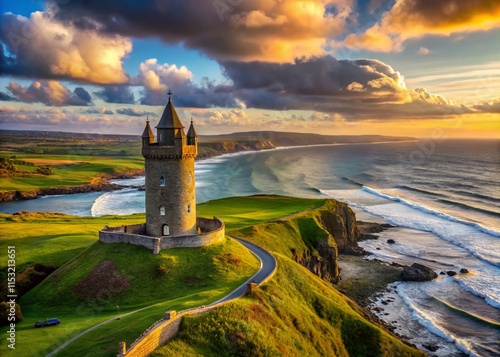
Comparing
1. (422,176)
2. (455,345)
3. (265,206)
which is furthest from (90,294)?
(422,176)

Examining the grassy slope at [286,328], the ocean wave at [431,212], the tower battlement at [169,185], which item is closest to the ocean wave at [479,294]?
the grassy slope at [286,328]

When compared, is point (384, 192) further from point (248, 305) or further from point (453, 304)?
point (248, 305)

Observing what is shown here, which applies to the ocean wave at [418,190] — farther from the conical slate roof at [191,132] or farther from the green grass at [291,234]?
the conical slate roof at [191,132]

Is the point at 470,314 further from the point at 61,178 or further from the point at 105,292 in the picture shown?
the point at 61,178

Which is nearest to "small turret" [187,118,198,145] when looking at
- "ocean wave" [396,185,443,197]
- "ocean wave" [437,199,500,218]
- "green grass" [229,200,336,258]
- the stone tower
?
the stone tower

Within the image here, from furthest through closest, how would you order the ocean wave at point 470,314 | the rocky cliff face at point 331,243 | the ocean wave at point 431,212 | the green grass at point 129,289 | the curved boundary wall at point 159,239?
the ocean wave at point 431,212 < the rocky cliff face at point 331,243 < the ocean wave at point 470,314 < the curved boundary wall at point 159,239 < the green grass at point 129,289

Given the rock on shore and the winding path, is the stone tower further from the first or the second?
the rock on shore

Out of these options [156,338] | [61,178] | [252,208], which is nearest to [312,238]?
[252,208]
